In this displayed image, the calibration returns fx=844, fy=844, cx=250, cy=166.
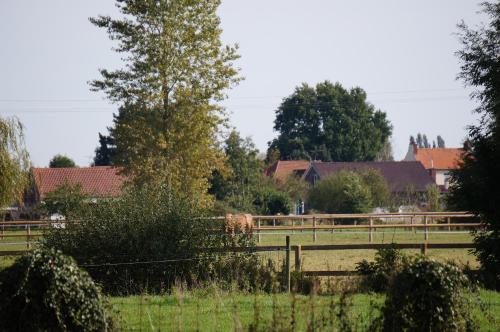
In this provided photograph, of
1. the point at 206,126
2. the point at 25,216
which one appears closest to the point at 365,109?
the point at 25,216

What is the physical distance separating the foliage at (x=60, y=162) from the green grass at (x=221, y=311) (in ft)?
238

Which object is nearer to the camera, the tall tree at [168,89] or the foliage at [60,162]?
the tall tree at [168,89]

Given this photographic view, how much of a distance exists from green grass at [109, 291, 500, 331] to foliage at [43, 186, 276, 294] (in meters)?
2.31

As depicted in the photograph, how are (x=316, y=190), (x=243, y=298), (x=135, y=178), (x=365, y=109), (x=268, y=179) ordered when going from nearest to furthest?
1. (x=243, y=298)
2. (x=135, y=178)
3. (x=316, y=190)
4. (x=268, y=179)
5. (x=365, y=109)

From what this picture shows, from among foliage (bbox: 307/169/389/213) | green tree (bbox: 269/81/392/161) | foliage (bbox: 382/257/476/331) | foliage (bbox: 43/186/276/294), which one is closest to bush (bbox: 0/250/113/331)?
foliage (bbox: 382/257/476/331)

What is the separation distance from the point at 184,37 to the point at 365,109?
6639 centimetres

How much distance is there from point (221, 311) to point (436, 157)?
10451 centimetres

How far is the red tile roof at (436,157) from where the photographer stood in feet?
372

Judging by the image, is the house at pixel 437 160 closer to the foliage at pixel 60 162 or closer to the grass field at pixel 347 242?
the foliage at pixel 60 162

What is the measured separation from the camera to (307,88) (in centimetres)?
10406

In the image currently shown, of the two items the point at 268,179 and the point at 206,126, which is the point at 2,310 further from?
the point at 268,179

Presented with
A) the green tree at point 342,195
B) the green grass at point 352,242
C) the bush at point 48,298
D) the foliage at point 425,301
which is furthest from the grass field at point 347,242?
the green tree at point 342,195

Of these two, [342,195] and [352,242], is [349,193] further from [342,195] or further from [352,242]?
[352,242]

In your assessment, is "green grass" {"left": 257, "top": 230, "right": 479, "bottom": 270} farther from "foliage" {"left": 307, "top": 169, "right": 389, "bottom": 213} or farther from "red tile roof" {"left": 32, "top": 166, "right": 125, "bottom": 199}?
"red tile roof" {"left": 32, "top": 166, "right": 125, "bottom": 199}
